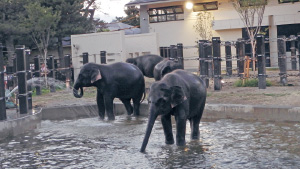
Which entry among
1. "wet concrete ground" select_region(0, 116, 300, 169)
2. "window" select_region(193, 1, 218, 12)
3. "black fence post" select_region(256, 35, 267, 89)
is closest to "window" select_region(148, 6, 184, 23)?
"window" select_region(193, 1, 218, 12)

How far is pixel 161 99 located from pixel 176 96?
0.35 meters

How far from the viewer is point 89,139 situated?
1170cm

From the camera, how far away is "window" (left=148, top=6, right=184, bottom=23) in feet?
119

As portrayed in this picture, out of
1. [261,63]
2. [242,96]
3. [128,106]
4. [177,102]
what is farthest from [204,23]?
[177,102]

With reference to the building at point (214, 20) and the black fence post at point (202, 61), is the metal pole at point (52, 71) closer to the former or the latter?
the black fence post at point (202, 61)

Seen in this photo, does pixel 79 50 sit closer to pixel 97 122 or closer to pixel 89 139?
pixel 97 122

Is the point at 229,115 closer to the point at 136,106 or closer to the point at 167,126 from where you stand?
the point at 136,106

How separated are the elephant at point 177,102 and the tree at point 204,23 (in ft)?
70.8

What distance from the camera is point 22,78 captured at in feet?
45.0

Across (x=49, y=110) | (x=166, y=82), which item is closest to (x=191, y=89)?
(x=166, y=82)

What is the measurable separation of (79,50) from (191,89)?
2192cm

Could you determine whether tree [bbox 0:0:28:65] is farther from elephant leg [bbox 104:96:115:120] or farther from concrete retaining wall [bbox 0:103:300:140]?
elephant leg [bbox 104:96:115:120]

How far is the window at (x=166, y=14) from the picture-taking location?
36344mm

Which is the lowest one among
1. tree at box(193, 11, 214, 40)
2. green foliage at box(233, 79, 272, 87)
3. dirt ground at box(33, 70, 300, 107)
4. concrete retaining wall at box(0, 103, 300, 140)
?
concrete retaining wall at box(0, 103, 300, 140)
